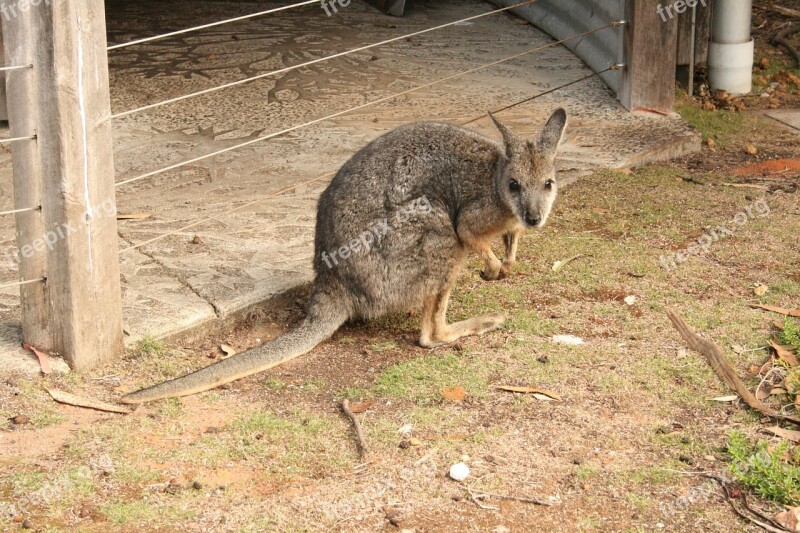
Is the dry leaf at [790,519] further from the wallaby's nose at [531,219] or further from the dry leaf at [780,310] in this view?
the wallaby's nose at [531,219]

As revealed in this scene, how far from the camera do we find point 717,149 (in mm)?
7059

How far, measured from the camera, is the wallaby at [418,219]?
176 inches

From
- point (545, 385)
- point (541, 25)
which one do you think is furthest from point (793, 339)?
point (541, 25)

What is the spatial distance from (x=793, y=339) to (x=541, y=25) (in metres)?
5.46

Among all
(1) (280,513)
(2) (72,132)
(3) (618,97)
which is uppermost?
(2) (72,132)

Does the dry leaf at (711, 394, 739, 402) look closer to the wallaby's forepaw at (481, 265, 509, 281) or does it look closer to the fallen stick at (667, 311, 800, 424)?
the fallen stick at (667, 311, 800, 424)

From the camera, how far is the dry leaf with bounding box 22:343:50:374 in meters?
4.11

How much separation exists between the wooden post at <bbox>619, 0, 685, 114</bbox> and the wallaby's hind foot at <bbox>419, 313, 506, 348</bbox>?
3076mm

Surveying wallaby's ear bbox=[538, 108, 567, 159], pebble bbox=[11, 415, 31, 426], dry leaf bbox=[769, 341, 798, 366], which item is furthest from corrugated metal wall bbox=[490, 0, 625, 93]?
pebble bbox=[11, 415, 31, 426]

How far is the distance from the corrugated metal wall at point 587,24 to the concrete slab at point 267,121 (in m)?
0.12

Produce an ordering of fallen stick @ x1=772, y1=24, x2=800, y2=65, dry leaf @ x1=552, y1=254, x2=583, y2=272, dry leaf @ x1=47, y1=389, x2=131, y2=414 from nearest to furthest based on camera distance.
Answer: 1. dry leaf @ x1=47, y1=389, x2=131, y2=414
2. dry leaf @ x1=552, y1=254, x2=583, y2=272
3. fallen stick @ x1=772, y1=24, x2=800, y2=65

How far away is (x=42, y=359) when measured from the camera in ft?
13.6

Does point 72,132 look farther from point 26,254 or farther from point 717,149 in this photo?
point 717,149

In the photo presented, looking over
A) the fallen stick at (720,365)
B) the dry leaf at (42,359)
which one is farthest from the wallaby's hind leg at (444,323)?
the dry leaf at (42,359)
